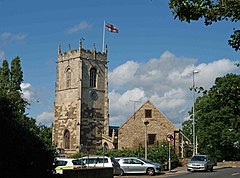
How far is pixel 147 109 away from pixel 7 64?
24.7 m

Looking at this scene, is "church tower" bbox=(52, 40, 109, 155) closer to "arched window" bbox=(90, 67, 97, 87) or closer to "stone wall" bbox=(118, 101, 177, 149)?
"arched window" bbox=(90, 67, 97, 87)

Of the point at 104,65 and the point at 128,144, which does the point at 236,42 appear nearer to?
the point at 128,144

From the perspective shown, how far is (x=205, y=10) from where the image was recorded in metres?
10.3

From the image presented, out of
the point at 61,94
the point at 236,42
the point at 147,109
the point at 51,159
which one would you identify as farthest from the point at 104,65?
the point at 236,42

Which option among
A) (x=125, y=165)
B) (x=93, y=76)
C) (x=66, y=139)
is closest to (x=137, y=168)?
(x=125, y=165)

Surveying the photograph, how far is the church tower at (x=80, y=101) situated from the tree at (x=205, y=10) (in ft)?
243

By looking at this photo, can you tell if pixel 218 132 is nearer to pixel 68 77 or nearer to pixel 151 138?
pixel 151 138

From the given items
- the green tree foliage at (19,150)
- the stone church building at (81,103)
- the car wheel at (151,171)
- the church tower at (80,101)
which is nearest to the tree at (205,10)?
the green tree foliage at (19,150)

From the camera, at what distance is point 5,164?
681 inches

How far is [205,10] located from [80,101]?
77048 millimetres

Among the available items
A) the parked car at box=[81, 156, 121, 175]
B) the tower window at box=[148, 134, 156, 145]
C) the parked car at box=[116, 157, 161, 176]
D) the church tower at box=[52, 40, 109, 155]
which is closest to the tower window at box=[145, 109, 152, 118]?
the tower window at box=[148, 134, 156, 145]

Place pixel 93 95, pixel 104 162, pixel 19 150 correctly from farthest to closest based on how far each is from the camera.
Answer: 1. pixel 93 95
2. pixel 104 162
3. pixel 19 150

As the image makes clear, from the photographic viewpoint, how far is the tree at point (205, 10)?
33.4 ft

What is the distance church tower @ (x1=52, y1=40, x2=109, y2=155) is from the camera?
85.9 m
